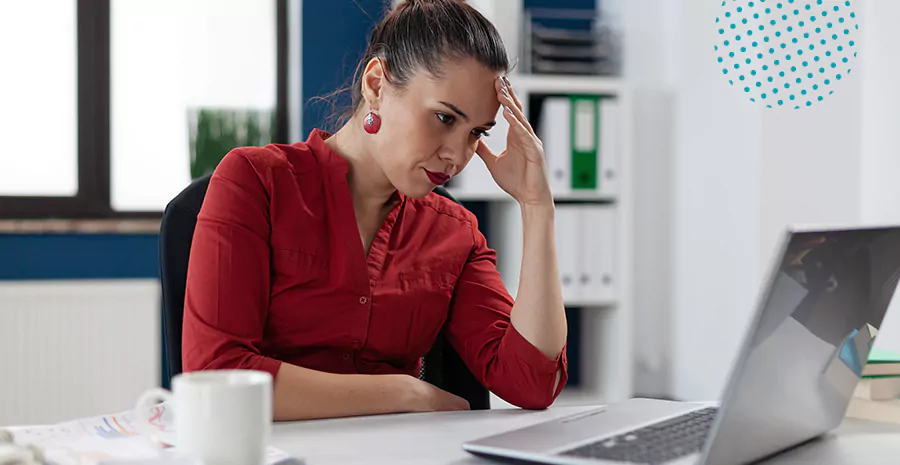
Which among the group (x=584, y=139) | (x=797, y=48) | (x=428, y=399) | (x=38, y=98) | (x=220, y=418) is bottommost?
(x=428, y=399)

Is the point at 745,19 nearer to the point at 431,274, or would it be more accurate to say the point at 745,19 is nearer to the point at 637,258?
the point at 637,258

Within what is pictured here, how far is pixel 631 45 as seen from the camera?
10.4 ft

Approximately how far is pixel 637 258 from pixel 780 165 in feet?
2.38

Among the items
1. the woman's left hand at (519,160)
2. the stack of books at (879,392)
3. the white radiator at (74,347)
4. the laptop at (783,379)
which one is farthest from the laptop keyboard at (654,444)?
the white radiator at (74,347)

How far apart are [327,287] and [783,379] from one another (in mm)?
706

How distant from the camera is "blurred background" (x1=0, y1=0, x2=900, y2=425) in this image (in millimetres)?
2660

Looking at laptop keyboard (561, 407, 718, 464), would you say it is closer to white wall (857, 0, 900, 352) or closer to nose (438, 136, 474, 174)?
nose (438, 136, 474, 174)

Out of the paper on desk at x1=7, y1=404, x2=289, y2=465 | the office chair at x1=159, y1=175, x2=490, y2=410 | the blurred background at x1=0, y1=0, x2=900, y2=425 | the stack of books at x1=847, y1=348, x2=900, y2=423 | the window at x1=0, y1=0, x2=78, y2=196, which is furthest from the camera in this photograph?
the window at x1=0, y1=0, x2=78, y2=196

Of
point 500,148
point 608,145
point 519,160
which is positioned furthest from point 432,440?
point 608,145

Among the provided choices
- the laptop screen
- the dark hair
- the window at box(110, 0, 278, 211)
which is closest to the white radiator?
the window at box(110, 0, 278, 211)

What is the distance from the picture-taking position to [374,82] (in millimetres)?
1341

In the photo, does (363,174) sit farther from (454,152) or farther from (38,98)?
(38,98)

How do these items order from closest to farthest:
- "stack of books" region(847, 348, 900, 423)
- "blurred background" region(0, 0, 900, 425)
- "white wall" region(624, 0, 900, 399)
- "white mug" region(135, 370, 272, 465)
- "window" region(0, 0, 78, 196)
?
"white mug" region(135, 370, 272, 465)
"stack of books" region(847, 348, 900, 423)
"white wall" region(624, 0, 900, 399)
"blurred background" region(0, 0, 900, 425)
"window" region(0, 0, 78, 196)

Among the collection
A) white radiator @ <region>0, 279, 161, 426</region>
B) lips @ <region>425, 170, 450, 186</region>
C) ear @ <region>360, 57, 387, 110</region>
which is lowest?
white radiator @ <region>0, 279, 161, 426</region>
